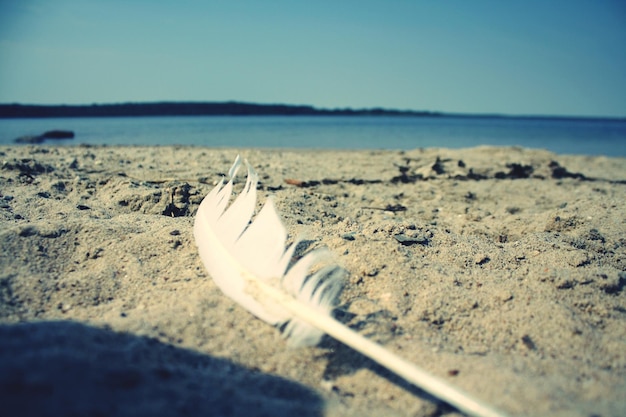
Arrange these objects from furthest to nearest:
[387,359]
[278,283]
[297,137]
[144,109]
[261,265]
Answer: [144,109]
[297,137]
[261,265]
[278,283]
[387,359]

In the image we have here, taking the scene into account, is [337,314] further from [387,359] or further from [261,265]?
[387,359]

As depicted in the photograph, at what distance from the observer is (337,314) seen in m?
1.88

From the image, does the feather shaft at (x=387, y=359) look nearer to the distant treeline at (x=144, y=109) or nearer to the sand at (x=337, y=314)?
the sand at (x=337, y=314)

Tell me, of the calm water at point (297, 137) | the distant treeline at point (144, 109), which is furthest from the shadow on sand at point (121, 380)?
the distant treeline at point (144, 109)

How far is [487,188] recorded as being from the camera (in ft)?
17.2

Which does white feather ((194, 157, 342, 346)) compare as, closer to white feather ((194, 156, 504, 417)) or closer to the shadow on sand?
white feather ((194, 156, 504, 417))

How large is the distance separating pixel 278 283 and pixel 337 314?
0.30m

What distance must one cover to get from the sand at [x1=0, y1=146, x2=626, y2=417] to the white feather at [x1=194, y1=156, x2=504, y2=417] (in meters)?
0.09

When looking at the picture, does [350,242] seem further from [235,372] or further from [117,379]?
[117,379]

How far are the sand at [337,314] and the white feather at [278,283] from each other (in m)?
0.09

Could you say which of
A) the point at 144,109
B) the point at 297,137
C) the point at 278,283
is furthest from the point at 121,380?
the point at 144,109

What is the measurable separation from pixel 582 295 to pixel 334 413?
1.44 metres

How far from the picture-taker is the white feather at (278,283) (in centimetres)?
132

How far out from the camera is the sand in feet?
4.09
